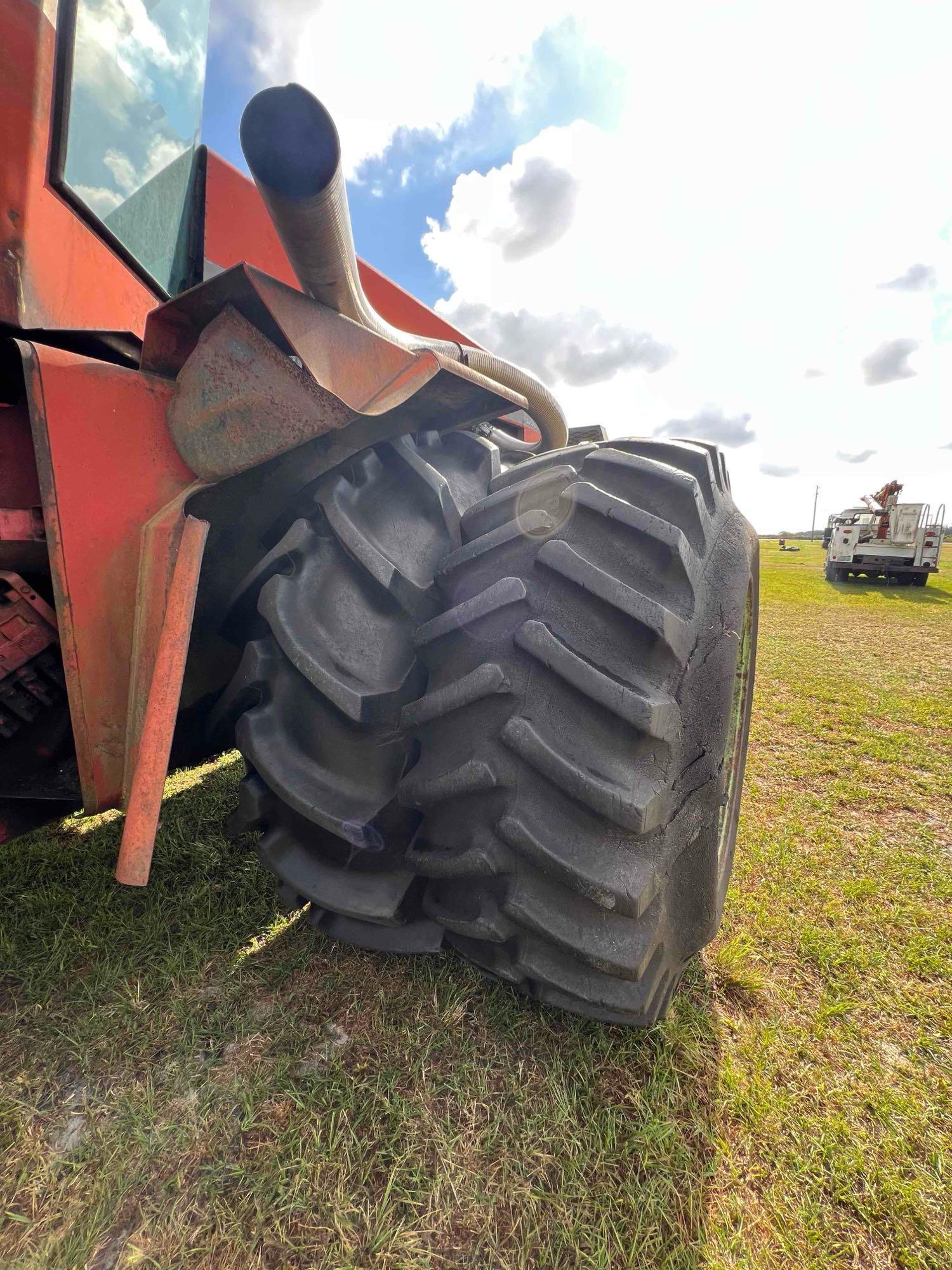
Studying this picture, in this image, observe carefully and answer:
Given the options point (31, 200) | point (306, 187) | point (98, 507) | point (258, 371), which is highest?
point (31, 200)

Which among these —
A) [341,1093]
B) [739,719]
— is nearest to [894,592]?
[739,719]

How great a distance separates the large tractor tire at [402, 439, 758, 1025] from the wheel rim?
1.67ft

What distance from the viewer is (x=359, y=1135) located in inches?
40.7

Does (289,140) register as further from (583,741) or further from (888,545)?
(888,545)

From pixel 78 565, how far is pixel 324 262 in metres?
0.69

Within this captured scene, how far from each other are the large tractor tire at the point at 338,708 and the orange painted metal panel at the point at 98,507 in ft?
0.72

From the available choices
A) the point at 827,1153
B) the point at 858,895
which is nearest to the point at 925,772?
the point at 858,895

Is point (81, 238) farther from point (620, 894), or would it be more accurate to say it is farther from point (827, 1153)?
point (827, 1153)

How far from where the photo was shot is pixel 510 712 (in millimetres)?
1035

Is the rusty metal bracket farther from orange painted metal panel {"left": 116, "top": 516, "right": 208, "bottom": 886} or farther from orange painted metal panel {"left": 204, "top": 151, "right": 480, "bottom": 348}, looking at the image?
orange painted metal panel {"left": 204, "top": 151, "right": 480, "bottom": 348}

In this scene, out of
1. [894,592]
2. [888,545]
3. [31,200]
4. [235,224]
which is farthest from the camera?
[888,545]

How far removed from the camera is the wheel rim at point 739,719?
172cm

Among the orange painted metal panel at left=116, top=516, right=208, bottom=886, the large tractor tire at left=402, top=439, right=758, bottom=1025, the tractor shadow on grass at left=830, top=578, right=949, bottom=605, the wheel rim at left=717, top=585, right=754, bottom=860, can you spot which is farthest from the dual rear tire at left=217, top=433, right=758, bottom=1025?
the tractor shadow on grass at left=830, top=578, right=949, bottom=605

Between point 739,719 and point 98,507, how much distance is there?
1.79 meters
